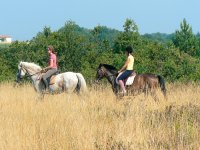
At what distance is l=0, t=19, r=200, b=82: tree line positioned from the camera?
1953 centimetres

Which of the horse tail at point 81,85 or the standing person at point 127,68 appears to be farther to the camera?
the horse tail at point 81,85

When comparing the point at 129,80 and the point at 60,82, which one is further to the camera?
the point at 60,82

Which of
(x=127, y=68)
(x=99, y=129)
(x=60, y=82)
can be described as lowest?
(x=99, y=129)

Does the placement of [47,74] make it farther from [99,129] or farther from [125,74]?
[99,129]

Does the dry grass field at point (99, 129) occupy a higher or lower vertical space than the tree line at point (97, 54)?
lower

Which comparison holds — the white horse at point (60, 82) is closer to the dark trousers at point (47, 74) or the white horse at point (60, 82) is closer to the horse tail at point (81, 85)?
the horse tail at point (81, 85)

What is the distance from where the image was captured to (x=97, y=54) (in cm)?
2486

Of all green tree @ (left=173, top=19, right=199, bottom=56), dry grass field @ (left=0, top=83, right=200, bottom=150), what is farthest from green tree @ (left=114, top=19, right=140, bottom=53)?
green tree @ (left=173, top=19, right=199, bottom=56)

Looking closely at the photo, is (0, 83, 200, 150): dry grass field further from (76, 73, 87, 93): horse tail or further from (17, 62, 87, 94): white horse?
(17, 62, 87, 94): white horse

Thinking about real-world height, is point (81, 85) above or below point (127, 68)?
below

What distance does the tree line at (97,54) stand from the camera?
19531mm

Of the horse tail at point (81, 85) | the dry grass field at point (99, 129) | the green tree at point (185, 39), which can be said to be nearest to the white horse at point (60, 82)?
the horse tail at point (81, 85)

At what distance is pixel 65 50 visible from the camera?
80.0 ft

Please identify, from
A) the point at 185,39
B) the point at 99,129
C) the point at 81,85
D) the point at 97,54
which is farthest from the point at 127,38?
the point at 185,39
